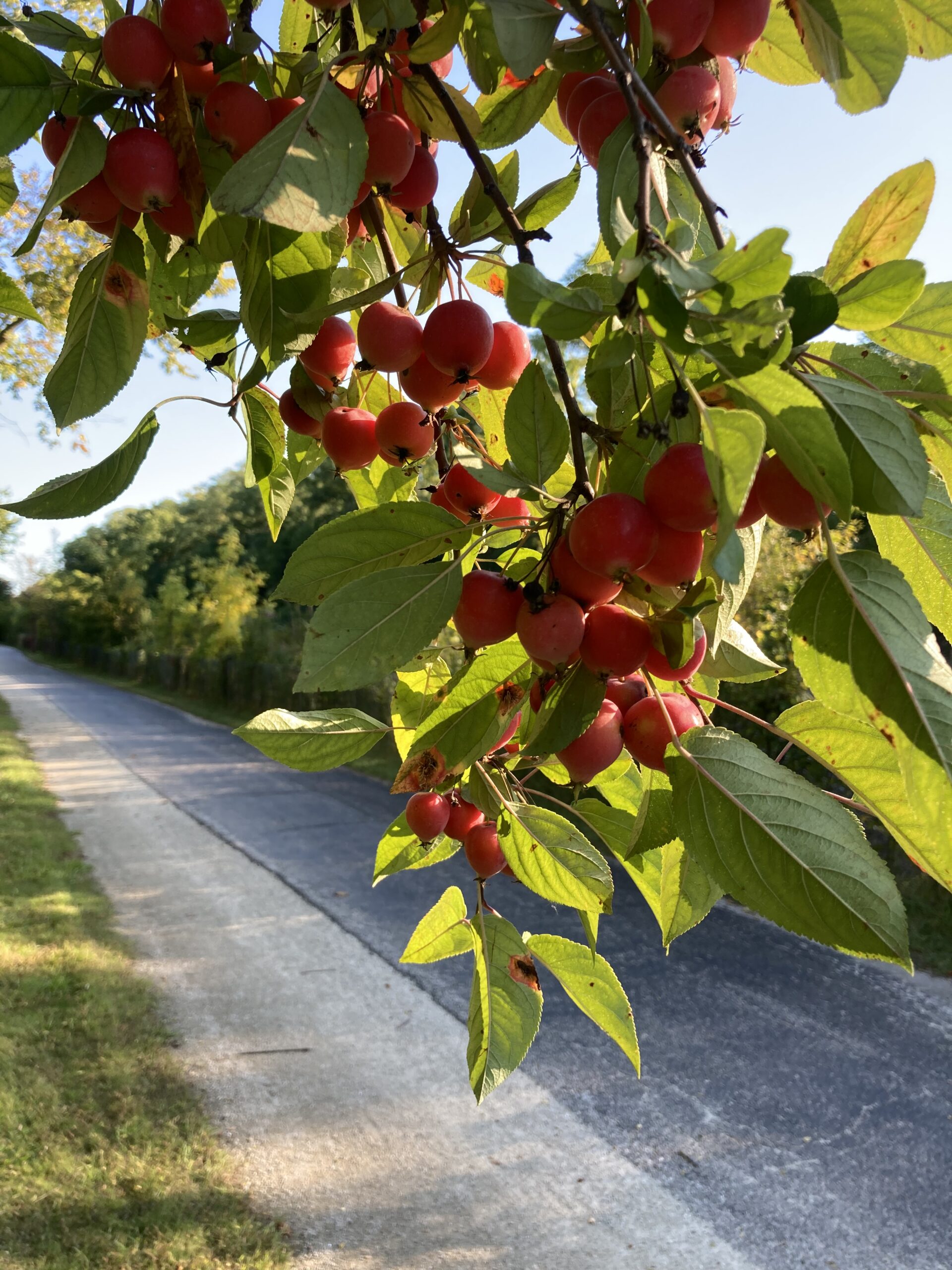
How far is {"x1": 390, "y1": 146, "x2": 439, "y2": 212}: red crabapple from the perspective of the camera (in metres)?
0.78

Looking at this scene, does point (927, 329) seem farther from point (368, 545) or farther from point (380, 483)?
point (380, 483)

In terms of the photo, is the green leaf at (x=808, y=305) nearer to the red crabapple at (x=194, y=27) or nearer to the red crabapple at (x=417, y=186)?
the red crabapple at (x=417, y=186)

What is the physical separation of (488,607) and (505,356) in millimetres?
260

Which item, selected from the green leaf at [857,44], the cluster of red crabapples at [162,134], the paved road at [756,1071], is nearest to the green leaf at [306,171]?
the cluster of red crabapples at [162,134]

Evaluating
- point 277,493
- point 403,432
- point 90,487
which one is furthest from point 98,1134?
point 403,432

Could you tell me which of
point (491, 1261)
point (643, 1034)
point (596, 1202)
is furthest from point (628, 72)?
point (643, 1034)

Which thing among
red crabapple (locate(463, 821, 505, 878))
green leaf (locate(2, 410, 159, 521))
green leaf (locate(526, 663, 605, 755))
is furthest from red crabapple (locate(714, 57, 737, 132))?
red crabapple (locate(463, 821, 505, 878))

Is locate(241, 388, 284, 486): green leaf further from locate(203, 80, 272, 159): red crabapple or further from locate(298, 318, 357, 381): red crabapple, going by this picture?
locate(203, 80, 272, 159): red crabapple

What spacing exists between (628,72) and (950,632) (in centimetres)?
42

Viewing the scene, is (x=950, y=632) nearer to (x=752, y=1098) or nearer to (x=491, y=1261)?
(x=491, y=1261)

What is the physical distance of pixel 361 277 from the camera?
2.82 feet

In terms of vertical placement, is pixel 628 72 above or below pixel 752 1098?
above

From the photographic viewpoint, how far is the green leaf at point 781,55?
77 cm

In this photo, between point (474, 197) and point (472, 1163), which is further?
point (472, 1163)
